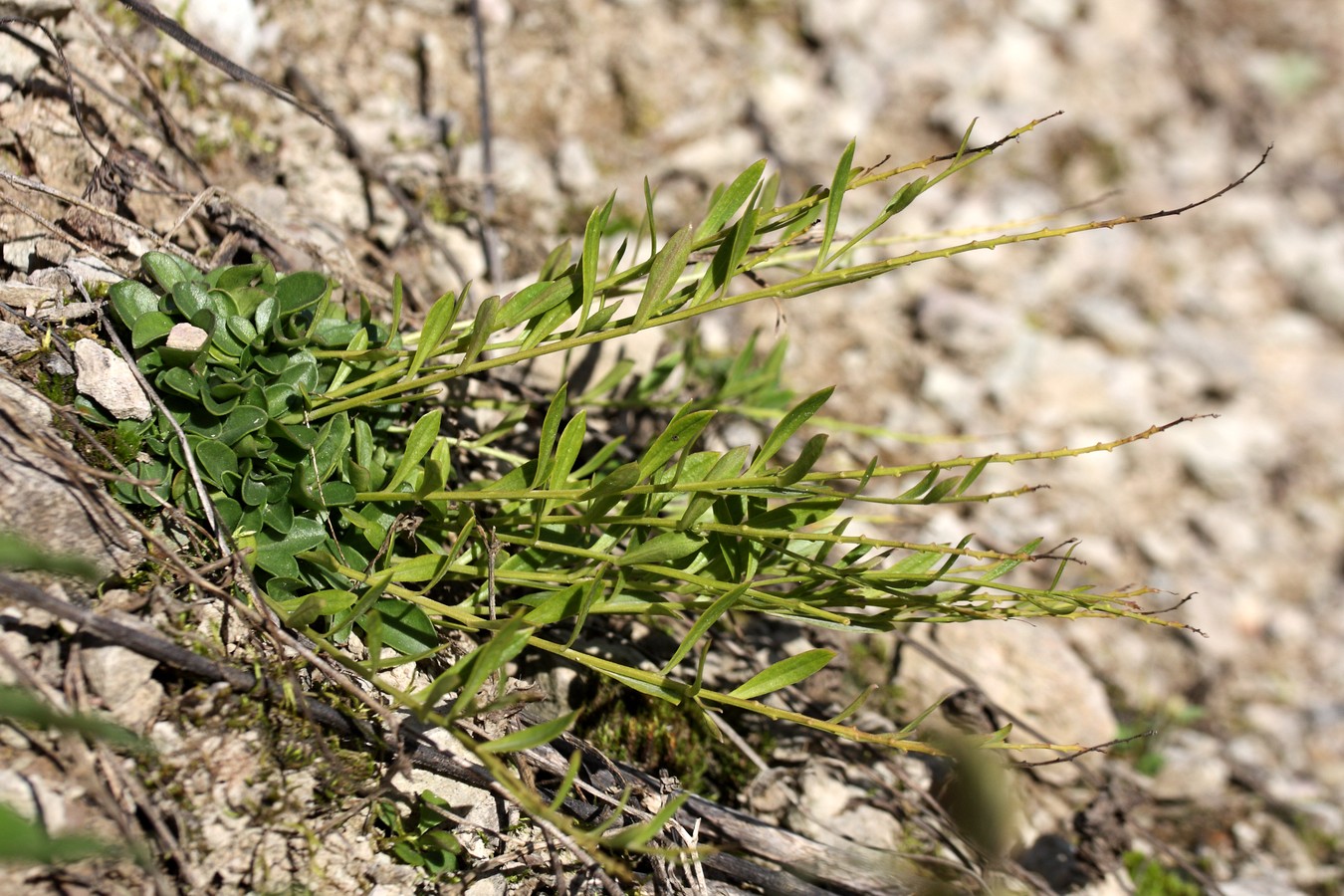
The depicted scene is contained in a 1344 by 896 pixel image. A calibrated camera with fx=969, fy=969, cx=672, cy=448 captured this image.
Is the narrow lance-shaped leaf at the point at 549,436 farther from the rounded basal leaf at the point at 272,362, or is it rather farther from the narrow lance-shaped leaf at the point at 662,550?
the rounded basal leaf at the point at 272,362

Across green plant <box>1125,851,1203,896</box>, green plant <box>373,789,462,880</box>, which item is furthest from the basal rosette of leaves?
green plant <box>1125,851,1203,896</box>

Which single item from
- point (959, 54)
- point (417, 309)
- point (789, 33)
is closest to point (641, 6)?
point (789, 33)

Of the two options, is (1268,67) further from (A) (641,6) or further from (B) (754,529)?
(B) (754,529)

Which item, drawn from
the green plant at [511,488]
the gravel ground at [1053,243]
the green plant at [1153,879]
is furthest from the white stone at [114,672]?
the green plant at [1153,879]

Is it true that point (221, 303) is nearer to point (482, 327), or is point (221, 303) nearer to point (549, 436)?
point (482, 327)

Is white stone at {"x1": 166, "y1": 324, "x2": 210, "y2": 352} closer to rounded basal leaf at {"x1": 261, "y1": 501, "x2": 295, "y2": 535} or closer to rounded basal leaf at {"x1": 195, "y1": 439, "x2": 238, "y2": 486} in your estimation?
rounded basal leaf at {"x1": 195, "y1": 439, "x2": 238, "y2": 486}

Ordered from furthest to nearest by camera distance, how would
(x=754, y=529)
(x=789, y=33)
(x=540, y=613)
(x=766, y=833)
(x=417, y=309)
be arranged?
(x=789, y=33) < (x=417, y=309) < (x=766, y=833) < (x=540, y=613) < (x=754, y=529)

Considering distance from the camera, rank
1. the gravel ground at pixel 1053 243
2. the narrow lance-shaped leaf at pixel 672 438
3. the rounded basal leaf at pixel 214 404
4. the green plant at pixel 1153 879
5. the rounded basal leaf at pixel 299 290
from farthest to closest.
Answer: the gravel ground at pixel 1053 243 < the green plant at pixel 1153 879 < the rounded basal leaf at pixel 299 290 < the rounded basal leaf at pixel 214 404 < the narrow lance-shaped leaf at pixel 672 438
